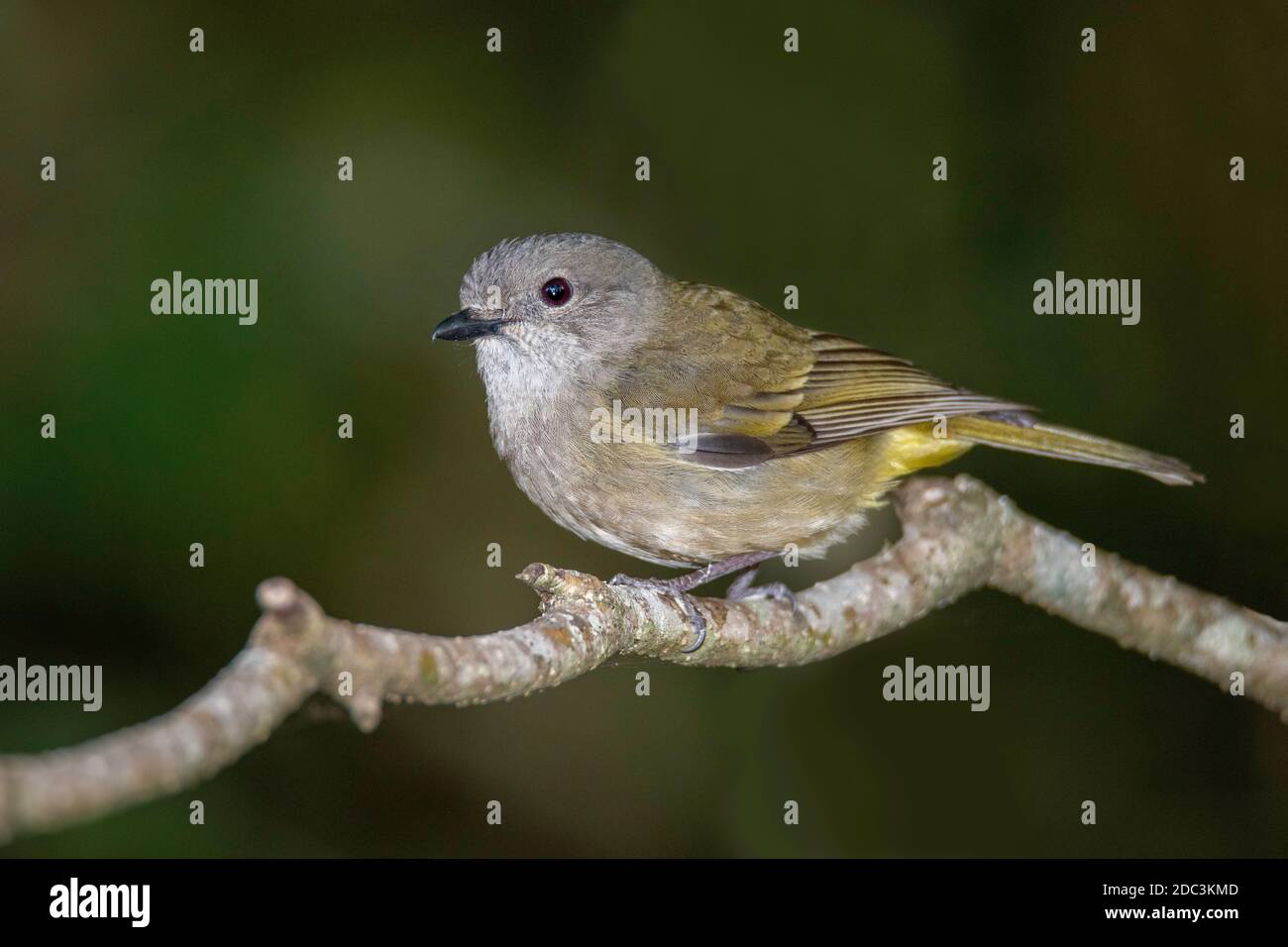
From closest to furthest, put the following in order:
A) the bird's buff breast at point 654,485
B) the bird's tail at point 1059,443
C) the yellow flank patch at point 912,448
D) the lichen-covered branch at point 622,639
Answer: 1. the lichen-covered branch at point 622,639
2. the bird's buff breast at point 654,485
3. the bird's tail at point 1059,443
4. the yellow flank patch at point 912,448

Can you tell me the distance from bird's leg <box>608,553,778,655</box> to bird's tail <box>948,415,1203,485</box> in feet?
2.90

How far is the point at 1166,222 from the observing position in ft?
18.4

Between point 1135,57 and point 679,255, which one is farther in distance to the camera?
point 679,255

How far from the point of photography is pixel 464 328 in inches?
170

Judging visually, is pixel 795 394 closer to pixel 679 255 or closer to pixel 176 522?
pixel 679 255

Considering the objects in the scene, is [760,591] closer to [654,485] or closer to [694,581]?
[694,581]

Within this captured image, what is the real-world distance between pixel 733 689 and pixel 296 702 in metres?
3.81

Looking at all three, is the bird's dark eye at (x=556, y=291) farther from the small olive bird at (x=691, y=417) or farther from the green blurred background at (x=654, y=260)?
the green blurred background at (x=654, y=260)

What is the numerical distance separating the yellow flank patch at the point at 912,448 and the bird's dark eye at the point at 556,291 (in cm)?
133

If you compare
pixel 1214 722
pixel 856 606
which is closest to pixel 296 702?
pixel 856 606

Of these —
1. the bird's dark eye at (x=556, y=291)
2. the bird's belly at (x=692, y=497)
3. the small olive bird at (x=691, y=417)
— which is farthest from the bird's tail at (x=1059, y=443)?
the bird's dark eye at (x=556, y=291)

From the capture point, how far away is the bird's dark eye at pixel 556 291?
4.47m

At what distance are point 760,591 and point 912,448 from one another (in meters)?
0.89

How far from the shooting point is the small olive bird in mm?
4207
